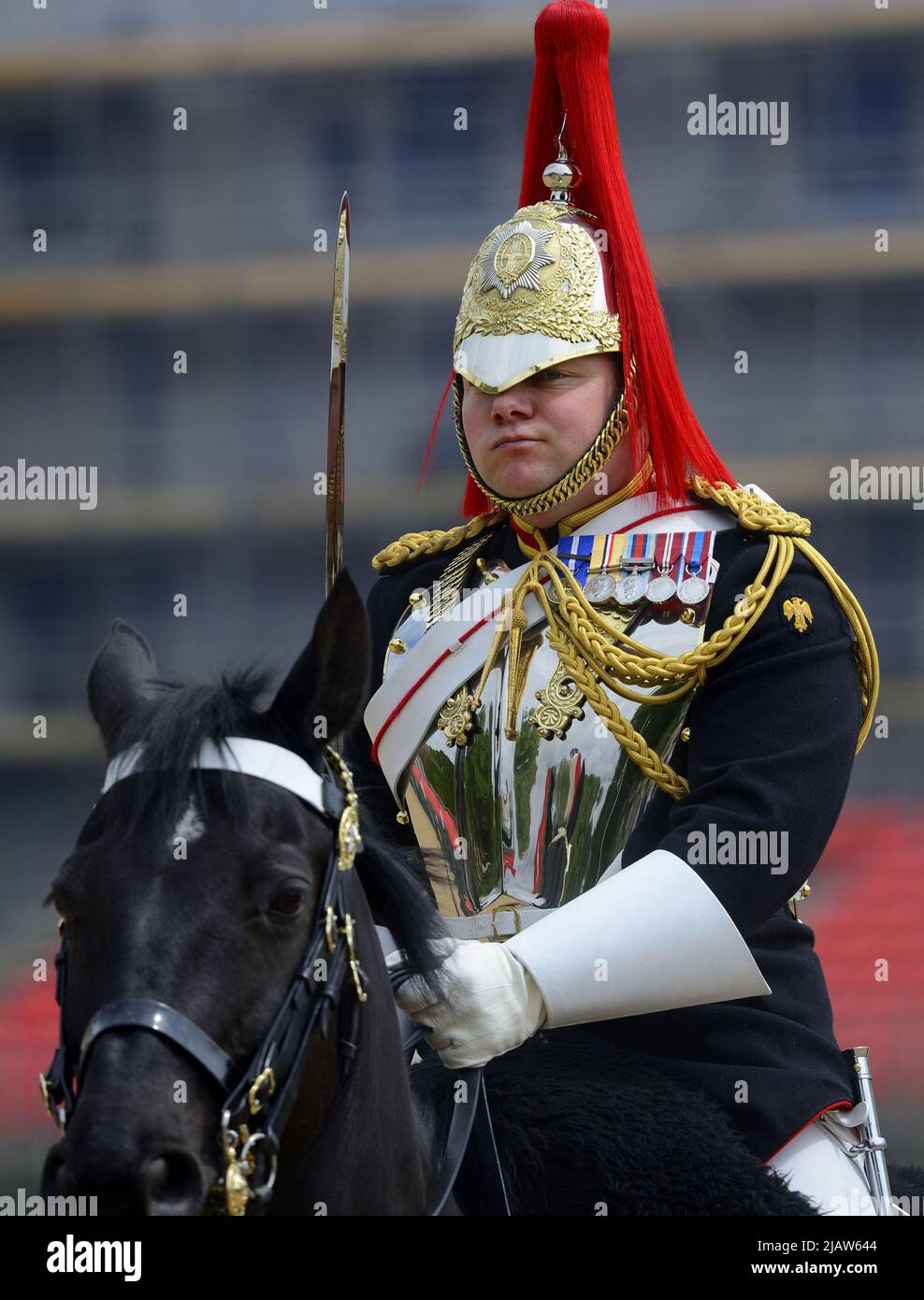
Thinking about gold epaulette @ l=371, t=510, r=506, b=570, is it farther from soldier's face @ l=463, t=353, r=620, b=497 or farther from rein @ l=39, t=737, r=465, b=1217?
rein @ l=39, t=737, r=465, b=1217

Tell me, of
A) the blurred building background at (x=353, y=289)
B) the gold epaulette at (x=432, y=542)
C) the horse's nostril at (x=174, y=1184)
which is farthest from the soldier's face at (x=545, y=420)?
the blurred building background at (x=353, y=289)

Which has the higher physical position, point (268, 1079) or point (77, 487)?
point (77, 487)

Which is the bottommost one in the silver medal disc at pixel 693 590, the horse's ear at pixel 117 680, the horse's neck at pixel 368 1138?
the horse's neck at pixel 368 1138

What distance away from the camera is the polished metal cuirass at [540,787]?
7.23 ft

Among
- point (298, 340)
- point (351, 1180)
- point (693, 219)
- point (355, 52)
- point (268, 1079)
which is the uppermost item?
point (355, 52)

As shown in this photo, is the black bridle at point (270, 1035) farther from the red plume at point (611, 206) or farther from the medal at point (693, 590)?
the red plume at point (611, 206)

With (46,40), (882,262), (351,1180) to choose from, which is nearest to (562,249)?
(351,1180)

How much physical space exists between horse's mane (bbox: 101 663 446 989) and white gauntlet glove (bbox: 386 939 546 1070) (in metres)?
0.04

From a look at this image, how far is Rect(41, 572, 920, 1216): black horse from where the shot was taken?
137 cm

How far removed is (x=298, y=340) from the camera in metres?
5.75

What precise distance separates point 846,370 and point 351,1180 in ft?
14.8

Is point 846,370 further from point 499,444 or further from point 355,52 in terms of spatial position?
point 499,444

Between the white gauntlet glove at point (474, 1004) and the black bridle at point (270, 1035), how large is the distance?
8.2 inches

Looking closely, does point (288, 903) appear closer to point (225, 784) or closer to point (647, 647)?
point (225, 784)
